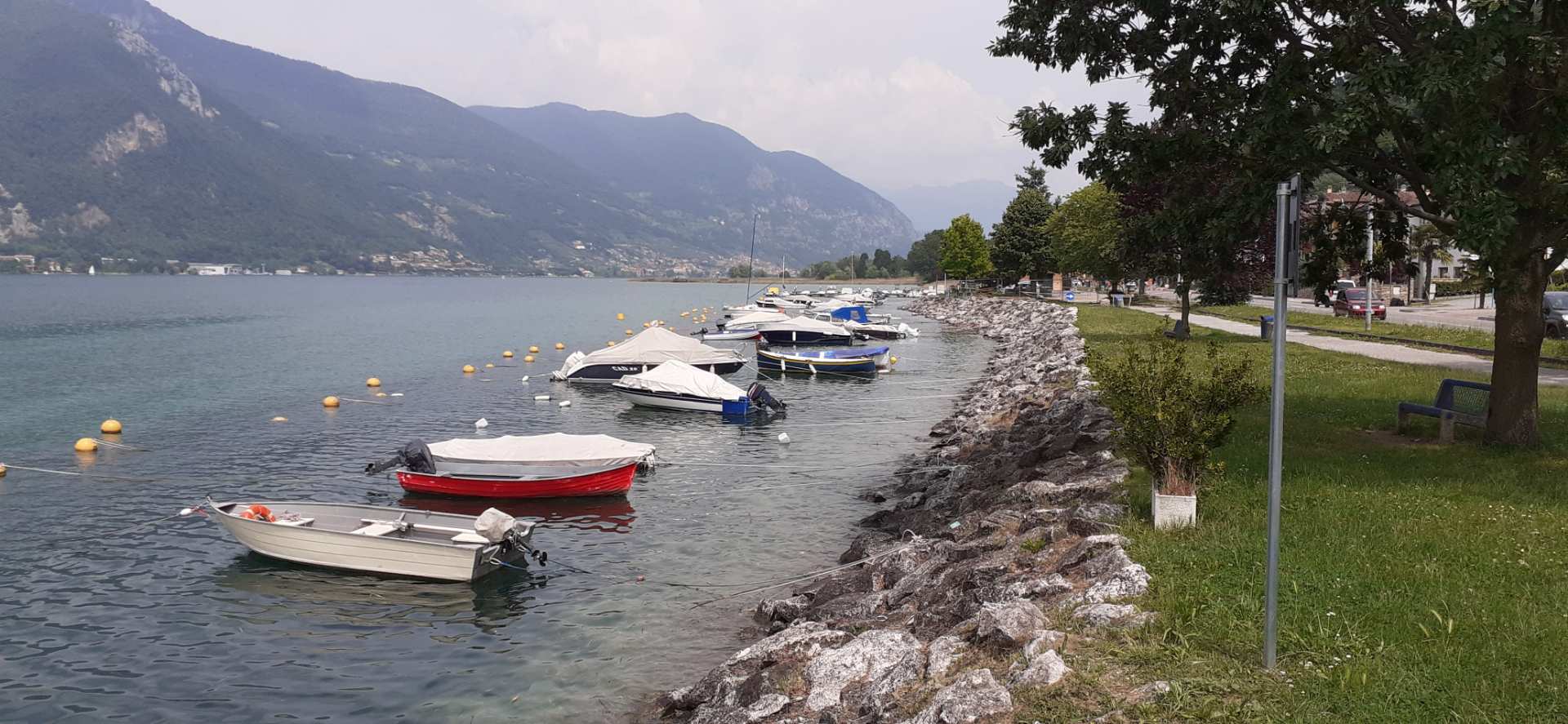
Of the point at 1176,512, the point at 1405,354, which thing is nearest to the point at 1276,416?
the point at 1176,512

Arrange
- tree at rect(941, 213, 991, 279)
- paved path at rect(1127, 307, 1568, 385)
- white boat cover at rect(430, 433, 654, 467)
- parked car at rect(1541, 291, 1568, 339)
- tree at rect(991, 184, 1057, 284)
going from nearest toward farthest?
white boat cover at rect(430, 433, 654, 467)
paved path at rect(1127, 307, 1568, 385)
parked car at rect(1541, 291, 1568, 339)
tree at rect(991, 184, 1057, 284)
tree at rect(941, 213, 991, 279)

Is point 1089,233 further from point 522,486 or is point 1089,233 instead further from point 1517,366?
point 1517,366

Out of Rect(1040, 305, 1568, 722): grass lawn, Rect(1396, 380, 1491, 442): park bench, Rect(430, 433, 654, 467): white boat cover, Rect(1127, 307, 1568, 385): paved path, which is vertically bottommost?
Rect(430, 433, 654, 467): white boat cover

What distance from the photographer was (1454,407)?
20.0m

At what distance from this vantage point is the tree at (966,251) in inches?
6038

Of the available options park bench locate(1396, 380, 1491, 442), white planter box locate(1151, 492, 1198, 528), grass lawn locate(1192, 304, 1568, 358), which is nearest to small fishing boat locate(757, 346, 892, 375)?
grass lawn locate(1192, 304, 1568, 358)

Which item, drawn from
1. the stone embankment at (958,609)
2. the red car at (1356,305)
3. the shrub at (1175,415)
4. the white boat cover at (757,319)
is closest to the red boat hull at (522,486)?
the stone embankment at (958,609)

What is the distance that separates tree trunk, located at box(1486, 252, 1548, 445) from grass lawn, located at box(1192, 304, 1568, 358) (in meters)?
13.0

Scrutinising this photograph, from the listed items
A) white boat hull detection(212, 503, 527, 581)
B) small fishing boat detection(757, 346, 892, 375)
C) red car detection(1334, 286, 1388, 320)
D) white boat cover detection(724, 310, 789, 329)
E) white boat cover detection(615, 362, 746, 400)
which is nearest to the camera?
white boat hull detection(212, 503, 527, 581)

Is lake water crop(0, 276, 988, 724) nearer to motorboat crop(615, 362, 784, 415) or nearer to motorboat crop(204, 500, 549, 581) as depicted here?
motorboat crop(204, 500, 549, 581)

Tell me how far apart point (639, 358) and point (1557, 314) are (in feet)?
133

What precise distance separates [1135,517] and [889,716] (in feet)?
19.4

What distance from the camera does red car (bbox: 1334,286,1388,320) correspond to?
192 ft

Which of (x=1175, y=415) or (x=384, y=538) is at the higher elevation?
(x=1175, y=415)
